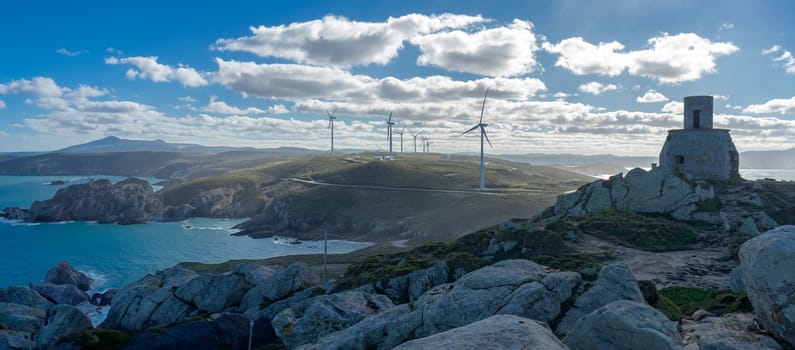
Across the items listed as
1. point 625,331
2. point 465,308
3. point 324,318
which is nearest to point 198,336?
point 324,318

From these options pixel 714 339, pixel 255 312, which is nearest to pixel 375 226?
pixel 255 312

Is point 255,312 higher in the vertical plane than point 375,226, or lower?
higher

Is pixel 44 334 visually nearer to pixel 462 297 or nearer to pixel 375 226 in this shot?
pixel 462 297

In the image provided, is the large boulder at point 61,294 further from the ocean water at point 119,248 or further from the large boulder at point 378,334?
the large boulder at point 378,334

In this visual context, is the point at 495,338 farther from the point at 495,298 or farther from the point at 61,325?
the point at 61,325

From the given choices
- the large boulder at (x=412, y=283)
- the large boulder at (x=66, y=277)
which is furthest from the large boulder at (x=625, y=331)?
the large boulder at (x=66, y=277)

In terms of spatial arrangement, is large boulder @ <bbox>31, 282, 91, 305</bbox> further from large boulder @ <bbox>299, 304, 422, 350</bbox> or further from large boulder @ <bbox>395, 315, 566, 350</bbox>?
large boulder @ <bbox>395, 315, 566, 350</bbox>

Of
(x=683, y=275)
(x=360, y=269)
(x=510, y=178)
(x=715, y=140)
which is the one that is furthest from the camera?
(x=510, y=178)

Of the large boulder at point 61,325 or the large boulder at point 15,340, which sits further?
the large boulder at point 61,325
